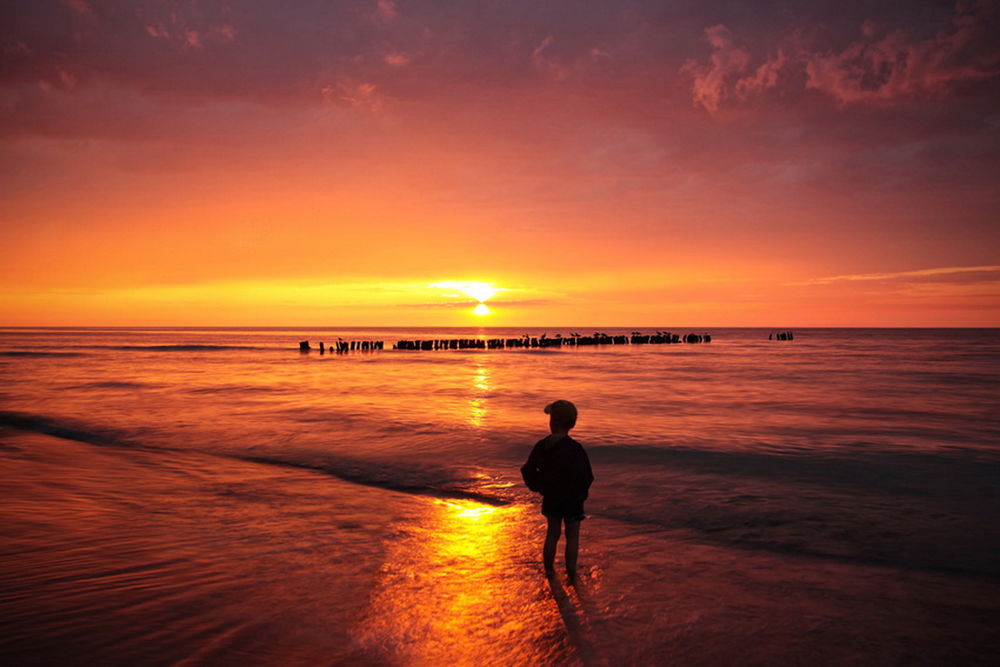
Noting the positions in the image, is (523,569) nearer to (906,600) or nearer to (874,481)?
(906,600)

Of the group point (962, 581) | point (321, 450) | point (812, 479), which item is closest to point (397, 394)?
point (321, 450)

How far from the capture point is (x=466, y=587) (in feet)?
19.1

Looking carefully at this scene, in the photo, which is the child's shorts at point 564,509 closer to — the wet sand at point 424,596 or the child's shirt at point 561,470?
the child's shirt at point 561,470

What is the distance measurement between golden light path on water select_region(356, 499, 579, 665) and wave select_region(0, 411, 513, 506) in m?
2.24

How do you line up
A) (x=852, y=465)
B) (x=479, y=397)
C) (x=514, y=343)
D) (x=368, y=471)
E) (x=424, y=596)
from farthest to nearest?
(x=514, y=343)
(x=479, y=397)
(x=852, y=465)
(x=368, y=471)
(x=424, y=596)

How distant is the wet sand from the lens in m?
4.67

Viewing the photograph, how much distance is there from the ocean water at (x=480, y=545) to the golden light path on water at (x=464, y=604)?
A: 26 mm

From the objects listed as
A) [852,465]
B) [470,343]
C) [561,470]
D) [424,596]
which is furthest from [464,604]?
[470,343]

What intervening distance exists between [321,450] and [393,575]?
8.28 m

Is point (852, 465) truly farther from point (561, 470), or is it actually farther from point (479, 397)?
point (479, 397)

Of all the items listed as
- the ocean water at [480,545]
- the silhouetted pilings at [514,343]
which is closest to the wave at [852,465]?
the ocean water at [480,545]

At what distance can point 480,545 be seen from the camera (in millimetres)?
7129

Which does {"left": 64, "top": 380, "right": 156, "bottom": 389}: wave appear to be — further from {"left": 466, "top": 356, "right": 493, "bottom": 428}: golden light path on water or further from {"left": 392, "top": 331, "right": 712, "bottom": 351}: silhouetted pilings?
{"left": 392, "top": 331, "right": 712, "bottom": 351}: silhouetted pilings

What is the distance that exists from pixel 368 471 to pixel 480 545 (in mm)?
5202
